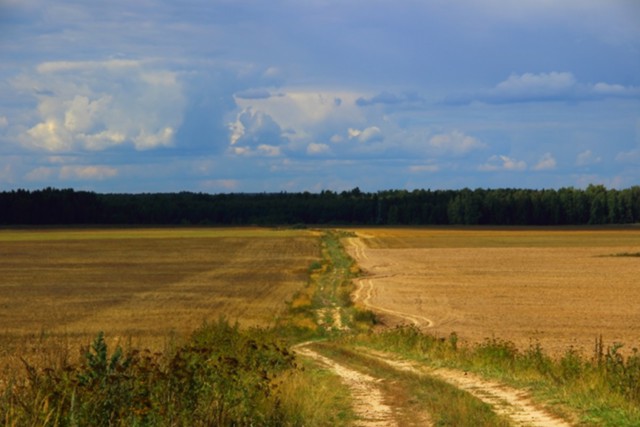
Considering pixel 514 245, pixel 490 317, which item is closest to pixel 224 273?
pixel 490 317

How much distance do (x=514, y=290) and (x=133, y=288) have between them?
764 inches

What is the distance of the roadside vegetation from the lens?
1080cm

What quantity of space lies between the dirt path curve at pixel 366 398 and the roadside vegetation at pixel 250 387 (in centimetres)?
21

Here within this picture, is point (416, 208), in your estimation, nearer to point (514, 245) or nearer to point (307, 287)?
point (514, 245)

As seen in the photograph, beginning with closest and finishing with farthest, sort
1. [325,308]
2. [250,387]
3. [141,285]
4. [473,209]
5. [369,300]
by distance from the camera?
[250,387] < [325,308] < [369,300] < [141,285] < [473,209]

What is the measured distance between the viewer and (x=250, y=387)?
1239cm

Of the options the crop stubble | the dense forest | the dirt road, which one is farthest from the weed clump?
the dense forest

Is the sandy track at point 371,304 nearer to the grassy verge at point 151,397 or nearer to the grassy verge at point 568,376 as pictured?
the grassy verge at point 568,376

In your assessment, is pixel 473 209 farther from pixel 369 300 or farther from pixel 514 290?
pixel 369 300

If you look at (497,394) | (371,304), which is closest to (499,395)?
(497,394)

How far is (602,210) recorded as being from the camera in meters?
184

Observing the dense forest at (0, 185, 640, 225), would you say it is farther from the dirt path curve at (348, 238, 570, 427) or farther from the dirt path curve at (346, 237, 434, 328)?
the dirt path curve at (348, 238, 570, 427)

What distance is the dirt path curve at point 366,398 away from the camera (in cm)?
1359

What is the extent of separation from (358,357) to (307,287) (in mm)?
29854
